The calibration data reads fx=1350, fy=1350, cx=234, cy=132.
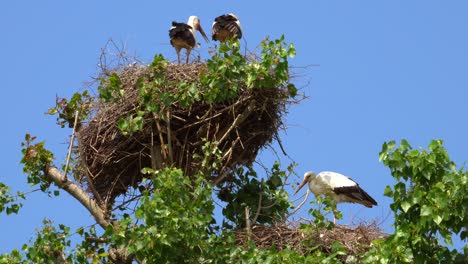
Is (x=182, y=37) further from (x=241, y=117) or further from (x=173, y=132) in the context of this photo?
(x=241, y=117)

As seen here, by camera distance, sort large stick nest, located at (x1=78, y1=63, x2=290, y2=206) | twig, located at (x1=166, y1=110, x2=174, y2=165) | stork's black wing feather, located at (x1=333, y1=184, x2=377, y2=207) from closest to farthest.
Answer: twig, located at (x1=166, y1=110, x2=174, y2=165) < large stick nest, located at (x1=78, y1=63, x2=290, y2=206) < stork's black wing feather, located at (x1=333, y1=184, x2=377, y2=207)

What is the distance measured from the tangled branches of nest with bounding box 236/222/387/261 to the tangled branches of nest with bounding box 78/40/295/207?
91 centimetres

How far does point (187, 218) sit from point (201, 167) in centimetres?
202

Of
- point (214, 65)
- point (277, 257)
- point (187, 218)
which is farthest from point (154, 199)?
point (214, 65)

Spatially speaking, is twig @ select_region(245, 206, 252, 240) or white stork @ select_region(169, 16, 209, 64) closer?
twig @ select_region(245, 206, 252, 240)

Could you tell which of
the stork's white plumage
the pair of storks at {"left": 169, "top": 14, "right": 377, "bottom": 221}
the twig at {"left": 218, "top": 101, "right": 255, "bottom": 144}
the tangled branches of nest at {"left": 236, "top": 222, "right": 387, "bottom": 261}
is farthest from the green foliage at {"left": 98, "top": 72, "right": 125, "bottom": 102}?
the stork's white plumage

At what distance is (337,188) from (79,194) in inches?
136

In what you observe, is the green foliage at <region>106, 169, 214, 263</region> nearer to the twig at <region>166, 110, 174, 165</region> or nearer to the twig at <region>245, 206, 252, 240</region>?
the twig at <region>245, 206, 252, 240</region>

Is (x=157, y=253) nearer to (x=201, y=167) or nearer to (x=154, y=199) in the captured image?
(x=154, y=199)

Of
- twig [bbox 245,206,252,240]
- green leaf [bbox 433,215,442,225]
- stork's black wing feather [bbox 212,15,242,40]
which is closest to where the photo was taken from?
green leaf [bbox 433,215,442,225]

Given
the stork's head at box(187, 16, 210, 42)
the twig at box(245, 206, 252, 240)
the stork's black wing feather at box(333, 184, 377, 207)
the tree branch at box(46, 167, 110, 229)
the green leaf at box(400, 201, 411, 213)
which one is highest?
the stork's head at box(187, 16, 210, 42)

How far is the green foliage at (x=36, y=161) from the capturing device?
14.3 metres

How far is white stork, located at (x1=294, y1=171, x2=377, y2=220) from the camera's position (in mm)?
15940

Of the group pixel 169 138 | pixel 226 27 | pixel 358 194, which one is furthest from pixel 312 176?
pixel 169 138
